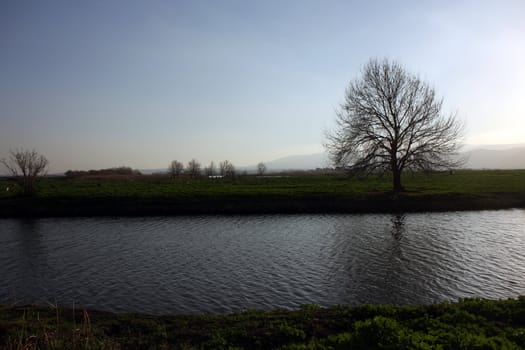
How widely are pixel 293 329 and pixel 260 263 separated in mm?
8490

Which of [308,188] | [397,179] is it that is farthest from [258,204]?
[397,179]

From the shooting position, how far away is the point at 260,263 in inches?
643

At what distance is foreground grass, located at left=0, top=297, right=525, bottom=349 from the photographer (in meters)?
6.76

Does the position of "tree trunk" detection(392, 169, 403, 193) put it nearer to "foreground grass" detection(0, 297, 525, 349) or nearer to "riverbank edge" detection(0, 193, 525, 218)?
"riverbank edge" detection(0, 193, 525, 218)

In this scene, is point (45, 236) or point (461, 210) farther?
point (461, 210)

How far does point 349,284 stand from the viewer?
1334 cm

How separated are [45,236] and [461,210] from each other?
1492 inches

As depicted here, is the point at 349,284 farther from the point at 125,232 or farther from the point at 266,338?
the point at 125,232

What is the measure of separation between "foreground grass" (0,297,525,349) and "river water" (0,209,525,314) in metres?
2.20

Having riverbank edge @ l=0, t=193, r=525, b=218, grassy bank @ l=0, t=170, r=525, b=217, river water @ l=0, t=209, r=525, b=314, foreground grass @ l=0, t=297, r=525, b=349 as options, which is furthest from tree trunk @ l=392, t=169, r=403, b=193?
foreground grass @ l=0, t=297, r=525, b=349

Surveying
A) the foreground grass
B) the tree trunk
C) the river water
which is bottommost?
the river water

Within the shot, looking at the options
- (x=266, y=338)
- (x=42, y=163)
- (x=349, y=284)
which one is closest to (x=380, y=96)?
(x=349, y=284)

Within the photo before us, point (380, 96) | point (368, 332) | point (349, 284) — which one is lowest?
point (349, 284)

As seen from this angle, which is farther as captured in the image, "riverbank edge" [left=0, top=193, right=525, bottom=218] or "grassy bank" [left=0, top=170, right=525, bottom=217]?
"grassy bank" [left=0, top=170, right=525, bottom=217]
